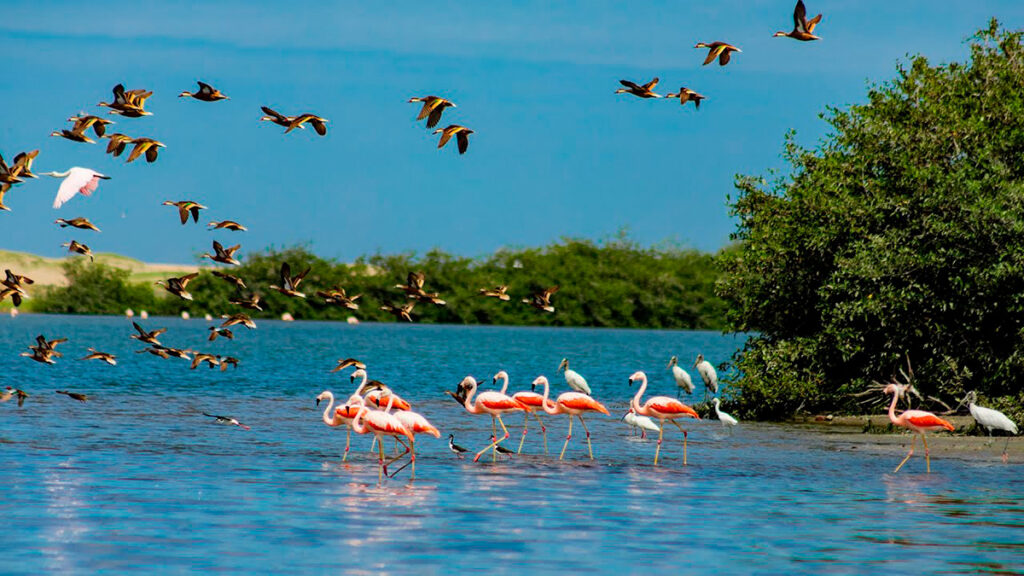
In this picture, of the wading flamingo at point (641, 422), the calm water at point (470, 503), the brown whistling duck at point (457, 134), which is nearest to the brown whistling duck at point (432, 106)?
the brown whistling duck at point (457, 134)

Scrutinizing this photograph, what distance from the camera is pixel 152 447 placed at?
78.3 feet

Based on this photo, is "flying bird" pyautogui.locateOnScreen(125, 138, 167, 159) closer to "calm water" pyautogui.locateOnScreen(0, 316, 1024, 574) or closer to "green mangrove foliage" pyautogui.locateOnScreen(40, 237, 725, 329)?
"calm water" pyautogui.locateOnScreen(0, 316, 1024, 574)

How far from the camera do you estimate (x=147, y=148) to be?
19969 mm

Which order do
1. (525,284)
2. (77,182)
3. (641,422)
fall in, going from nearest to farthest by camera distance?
(77,182) < (641,422) < (525,284)

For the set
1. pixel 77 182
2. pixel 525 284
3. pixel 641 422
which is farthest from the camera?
pixel 525 284

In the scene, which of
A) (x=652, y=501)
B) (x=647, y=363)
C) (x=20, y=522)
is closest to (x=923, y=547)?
(x=652, y=501)

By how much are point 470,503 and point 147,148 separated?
725cm

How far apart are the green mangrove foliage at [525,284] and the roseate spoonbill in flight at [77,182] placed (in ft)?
357

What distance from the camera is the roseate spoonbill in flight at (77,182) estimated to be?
55.0 ft

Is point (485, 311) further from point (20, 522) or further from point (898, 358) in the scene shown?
point (20, 522)

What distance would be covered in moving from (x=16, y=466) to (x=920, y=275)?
1764cm

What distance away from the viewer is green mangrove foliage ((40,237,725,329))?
130750 millimetres

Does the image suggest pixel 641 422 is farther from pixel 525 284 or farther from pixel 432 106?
pixel 525 284

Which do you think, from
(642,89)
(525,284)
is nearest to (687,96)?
(642,89)
